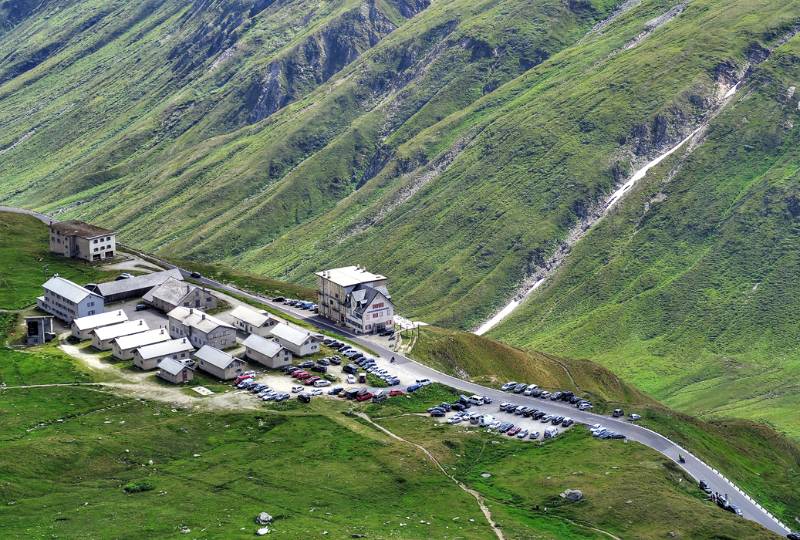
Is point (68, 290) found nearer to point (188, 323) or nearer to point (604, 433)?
point (188, 323)

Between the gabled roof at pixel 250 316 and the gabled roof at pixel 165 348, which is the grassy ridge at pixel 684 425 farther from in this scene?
the gabled roof at pixel 165 348

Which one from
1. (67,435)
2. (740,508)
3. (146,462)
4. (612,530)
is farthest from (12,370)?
(740,508)

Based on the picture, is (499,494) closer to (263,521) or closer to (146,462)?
(263,521)

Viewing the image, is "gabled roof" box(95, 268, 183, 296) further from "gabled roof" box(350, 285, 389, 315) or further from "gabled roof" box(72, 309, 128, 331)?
"gabled roof" box(350, 285, 389, 315)

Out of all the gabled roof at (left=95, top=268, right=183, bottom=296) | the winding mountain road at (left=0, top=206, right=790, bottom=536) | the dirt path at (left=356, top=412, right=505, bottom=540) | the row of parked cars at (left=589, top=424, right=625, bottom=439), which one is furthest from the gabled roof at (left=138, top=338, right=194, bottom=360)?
the row of parked cars at (left=589, top=424, right=625, bottom=439)

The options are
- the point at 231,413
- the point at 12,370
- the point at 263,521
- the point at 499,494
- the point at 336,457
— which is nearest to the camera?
the point at 263,521

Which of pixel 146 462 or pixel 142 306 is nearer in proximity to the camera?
pixel 146 462
